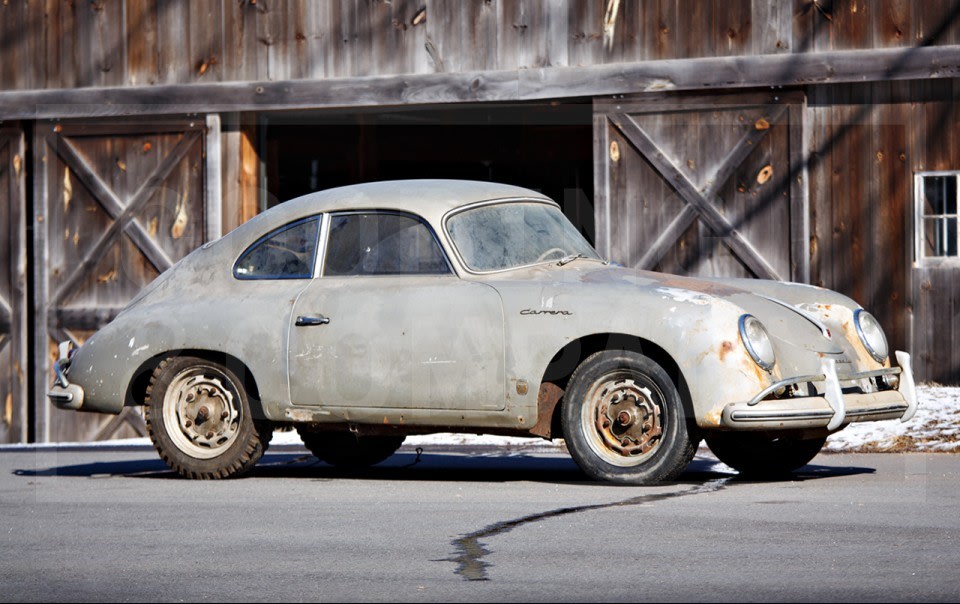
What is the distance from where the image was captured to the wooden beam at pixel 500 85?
42.7 feet

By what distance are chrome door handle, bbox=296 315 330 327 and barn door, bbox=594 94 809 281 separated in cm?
594

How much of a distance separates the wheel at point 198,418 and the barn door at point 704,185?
6.00 meters

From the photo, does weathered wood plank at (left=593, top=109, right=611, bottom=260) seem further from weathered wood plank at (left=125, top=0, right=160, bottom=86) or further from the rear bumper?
the rear bumper

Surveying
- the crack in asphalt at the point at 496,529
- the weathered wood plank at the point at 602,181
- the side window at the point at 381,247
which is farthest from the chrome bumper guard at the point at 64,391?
the weathered wood plank at the point at 602,181

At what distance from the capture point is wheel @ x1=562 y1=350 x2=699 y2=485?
758 centimetres

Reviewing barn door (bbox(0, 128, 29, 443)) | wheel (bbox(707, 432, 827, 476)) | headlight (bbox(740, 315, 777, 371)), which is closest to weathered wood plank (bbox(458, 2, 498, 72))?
barn door (bbox(0, 128, 29, 443))

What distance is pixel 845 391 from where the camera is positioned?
26.2 ft

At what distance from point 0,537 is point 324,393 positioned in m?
2.22

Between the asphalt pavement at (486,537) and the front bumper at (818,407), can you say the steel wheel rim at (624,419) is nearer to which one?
the asphalt pavement at (486,537)

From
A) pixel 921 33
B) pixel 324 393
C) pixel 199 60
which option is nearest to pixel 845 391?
pixel 324 393

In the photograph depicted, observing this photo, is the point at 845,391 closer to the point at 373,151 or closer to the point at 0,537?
the point at 0,537

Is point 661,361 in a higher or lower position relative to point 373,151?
lower

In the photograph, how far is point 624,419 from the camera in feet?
25.2

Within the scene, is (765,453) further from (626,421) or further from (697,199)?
(697,199)
